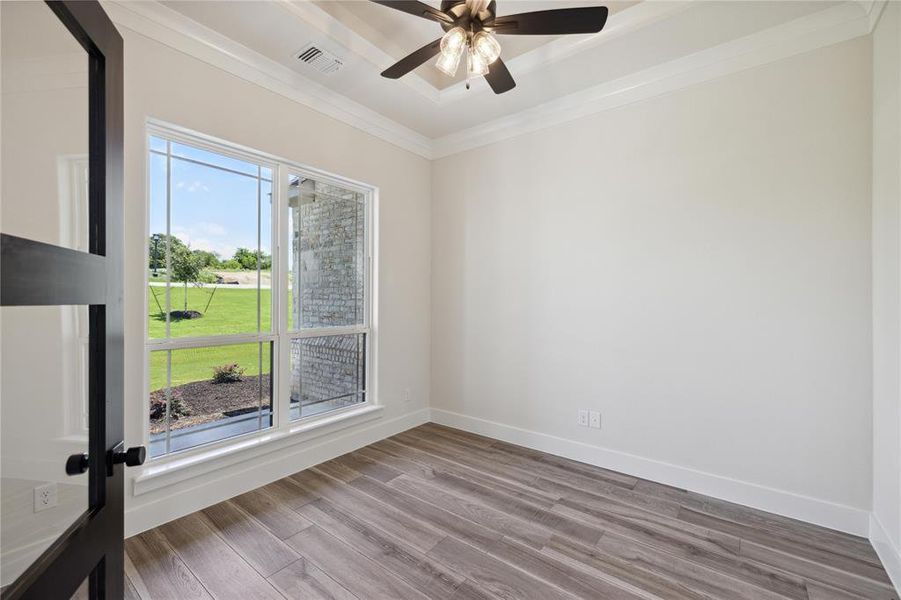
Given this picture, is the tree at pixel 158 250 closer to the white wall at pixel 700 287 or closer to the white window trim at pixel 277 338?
the white window trim at pixel 277 338

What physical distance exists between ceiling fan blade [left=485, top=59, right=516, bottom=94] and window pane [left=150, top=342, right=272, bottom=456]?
2320mm

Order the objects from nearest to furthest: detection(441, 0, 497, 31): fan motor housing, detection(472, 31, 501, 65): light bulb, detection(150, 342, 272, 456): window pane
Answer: detection(441, 0, 497, 31): fan motor housing, detection(472, 31, 501, 65): light bulb, detection(150, 342, 272, 456): window pane

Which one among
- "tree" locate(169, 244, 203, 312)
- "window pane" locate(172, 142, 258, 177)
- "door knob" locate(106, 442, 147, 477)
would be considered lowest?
"door knob" locate(106, 442, 147, 477)

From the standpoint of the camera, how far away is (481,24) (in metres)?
1.96

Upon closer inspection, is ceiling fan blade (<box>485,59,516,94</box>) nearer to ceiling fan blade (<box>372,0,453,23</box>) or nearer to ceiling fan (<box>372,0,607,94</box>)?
ceiling fan (<box>372,0,607,94</box>)

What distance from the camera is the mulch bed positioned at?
7.75ft

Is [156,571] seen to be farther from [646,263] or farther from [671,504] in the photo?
[646,263]

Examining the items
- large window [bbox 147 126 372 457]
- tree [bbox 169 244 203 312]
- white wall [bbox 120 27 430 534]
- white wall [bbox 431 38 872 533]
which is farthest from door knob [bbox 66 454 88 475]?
white wall [bbox 431 38 872 533]

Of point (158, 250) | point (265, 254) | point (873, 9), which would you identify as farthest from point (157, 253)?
point (873, 9)

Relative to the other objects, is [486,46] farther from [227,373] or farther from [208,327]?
[227,373]

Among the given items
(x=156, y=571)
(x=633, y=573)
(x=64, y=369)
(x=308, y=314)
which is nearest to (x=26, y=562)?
(x=64, y=369)

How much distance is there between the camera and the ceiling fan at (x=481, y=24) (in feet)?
5.96

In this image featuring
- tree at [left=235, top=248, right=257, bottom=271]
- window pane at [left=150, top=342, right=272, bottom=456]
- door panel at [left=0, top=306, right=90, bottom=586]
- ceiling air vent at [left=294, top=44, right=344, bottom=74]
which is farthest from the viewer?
tree at [left=235, top=248, right=257, bottom=271]

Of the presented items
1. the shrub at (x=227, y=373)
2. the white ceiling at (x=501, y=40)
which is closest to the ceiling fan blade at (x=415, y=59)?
the white ceiling at (x=501, y=40)
